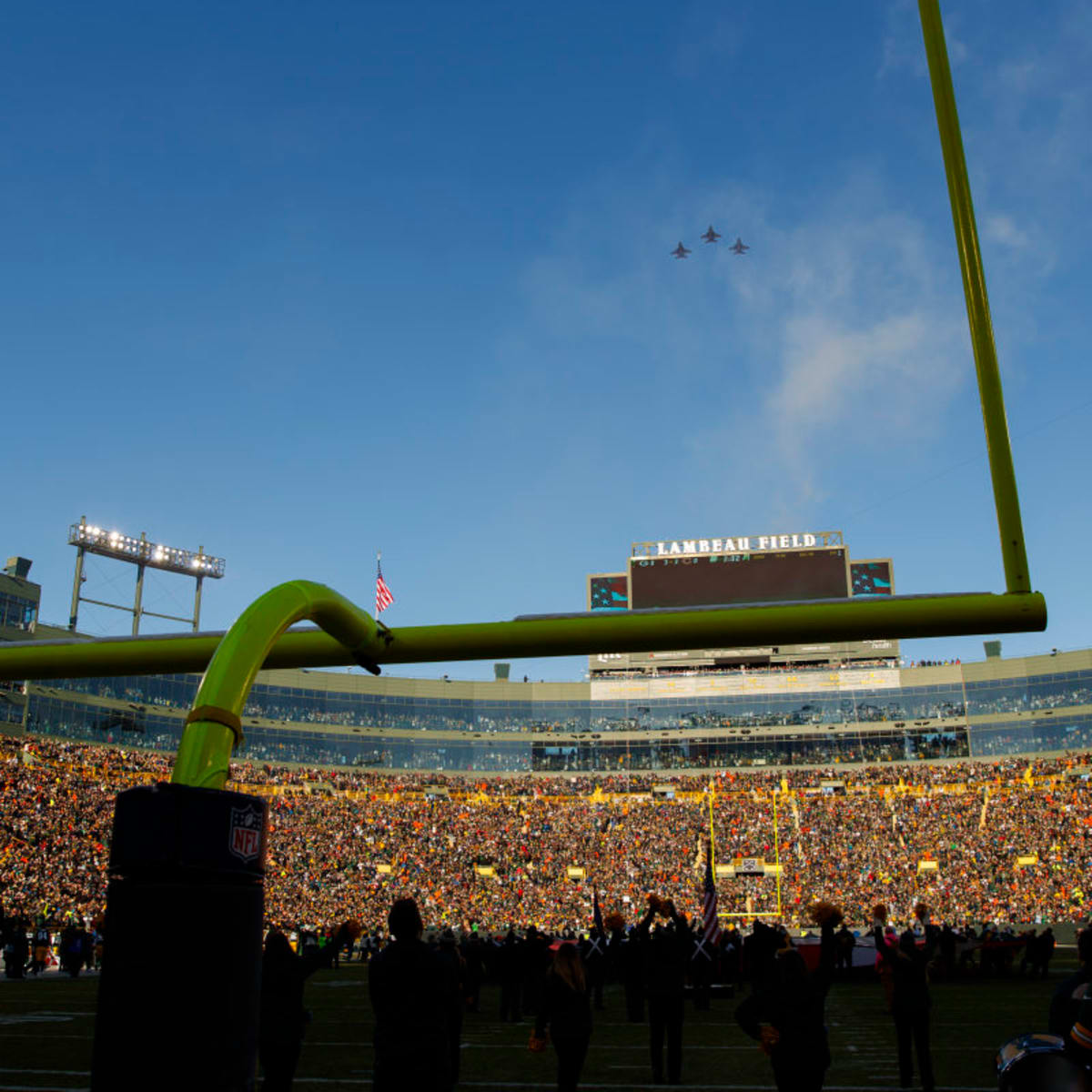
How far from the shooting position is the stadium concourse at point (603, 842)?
3875 centimetres

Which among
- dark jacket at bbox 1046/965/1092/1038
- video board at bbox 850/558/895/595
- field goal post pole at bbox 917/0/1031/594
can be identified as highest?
video board at bbox 850/558/895/595

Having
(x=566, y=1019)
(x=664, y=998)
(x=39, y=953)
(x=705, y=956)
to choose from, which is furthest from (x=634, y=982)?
(x=39, y=953)

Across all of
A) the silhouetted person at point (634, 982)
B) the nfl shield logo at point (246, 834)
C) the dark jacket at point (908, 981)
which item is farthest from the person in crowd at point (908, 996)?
the nfl shield logo at point (246, 834)

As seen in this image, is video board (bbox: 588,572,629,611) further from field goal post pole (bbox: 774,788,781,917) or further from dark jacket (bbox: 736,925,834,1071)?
dark jacket (bbox: 736,925,834,1071)

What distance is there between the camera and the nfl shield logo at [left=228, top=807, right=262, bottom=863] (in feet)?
6.69

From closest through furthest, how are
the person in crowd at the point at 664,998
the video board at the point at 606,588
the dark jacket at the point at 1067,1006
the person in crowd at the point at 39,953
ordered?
the dark jacket at the point at 1067,1006 → the person in crowd at the point at 664,998 → the person in crowd at the point at 39,953 → the video board at the point at 606,588

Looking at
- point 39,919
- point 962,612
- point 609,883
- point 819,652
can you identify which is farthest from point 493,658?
point 819,652

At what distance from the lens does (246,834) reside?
2086 millimetres

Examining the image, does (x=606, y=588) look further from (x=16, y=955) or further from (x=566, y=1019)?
(x=566, y=1019)

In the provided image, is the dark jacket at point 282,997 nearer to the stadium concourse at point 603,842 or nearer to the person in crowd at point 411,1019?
the person in crowd at point 411,1019

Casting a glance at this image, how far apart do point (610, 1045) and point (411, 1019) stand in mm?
9168

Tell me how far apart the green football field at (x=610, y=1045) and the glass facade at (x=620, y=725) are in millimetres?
42391

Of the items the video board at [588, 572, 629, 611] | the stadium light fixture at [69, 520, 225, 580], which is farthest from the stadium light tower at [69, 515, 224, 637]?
the video board at [588, 572, 629, 611]

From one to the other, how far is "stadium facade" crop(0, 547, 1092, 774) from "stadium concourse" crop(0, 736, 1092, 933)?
2439 mm
